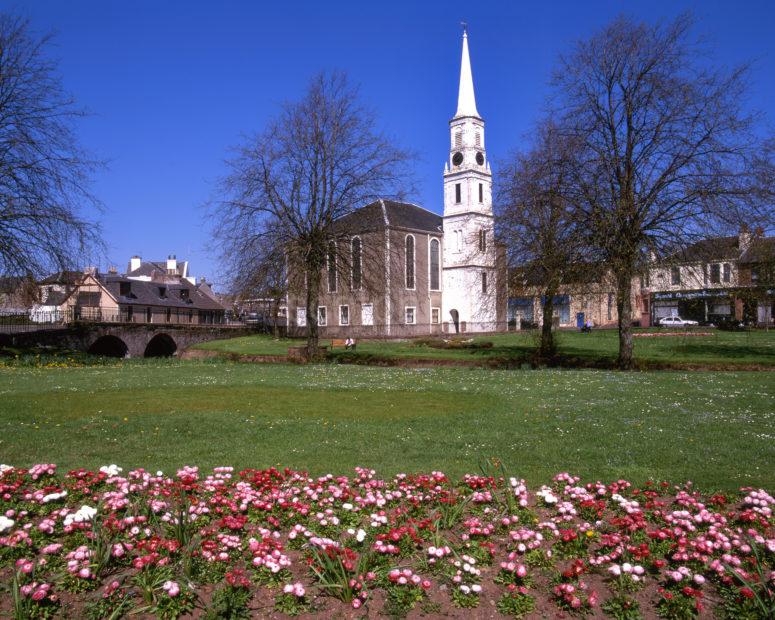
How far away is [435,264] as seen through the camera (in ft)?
222

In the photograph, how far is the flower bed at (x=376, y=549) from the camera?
14.7 feet

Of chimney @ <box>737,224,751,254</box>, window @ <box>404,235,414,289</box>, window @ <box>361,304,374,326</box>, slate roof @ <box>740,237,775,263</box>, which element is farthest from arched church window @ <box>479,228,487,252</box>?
window @ <box>361,304,374,326</box>

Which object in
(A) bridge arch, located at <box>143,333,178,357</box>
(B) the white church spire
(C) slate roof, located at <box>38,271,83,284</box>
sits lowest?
(A) bridge arch, located at <box>143,333,178,357</box>

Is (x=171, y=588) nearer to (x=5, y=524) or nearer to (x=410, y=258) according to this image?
(x=5, y=524)

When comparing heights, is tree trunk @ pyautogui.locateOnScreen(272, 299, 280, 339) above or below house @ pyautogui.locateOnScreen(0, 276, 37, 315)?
below

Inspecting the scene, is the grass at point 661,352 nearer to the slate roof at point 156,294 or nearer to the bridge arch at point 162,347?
the bridge arch at point 162,347

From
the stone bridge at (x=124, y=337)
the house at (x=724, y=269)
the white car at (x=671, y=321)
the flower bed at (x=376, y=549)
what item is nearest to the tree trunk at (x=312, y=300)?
the house at (x=724, y=269)

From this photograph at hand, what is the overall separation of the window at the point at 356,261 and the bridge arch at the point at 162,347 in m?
26.6

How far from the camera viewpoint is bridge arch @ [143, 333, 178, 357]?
2069 inches

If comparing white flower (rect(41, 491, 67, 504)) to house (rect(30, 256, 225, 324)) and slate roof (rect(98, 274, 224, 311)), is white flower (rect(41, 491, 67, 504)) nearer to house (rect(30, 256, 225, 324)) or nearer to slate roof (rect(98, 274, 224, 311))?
house (rect(30, 256, 225, 324))

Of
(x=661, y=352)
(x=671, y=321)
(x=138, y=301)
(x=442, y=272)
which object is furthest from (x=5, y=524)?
(x=138, y=301)

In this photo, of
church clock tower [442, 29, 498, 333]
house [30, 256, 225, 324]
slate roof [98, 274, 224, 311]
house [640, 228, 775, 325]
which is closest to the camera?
house [640, 228, 775, 325]

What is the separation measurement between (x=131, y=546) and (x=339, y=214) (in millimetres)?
24808

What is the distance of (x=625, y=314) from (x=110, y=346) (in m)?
40.3
